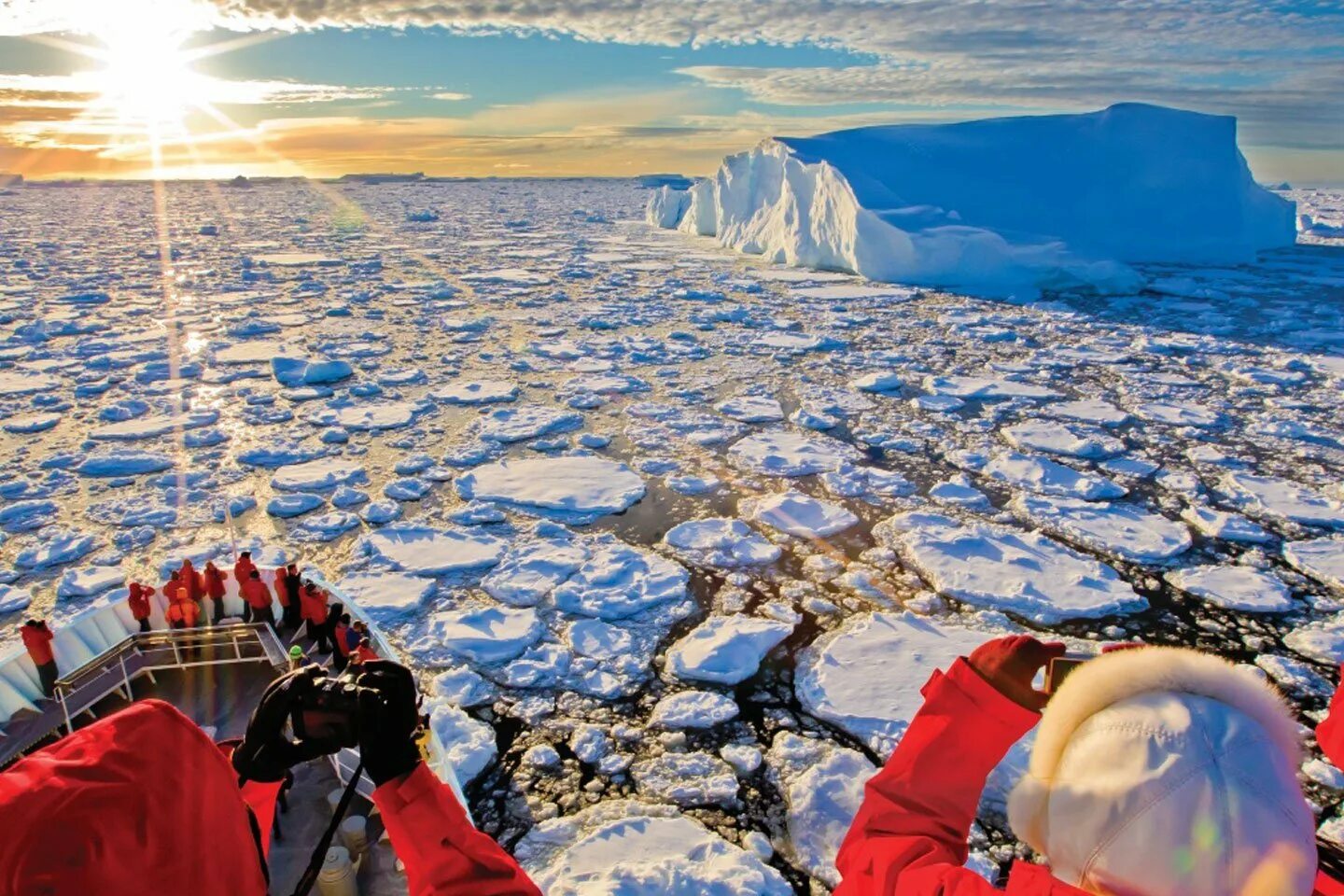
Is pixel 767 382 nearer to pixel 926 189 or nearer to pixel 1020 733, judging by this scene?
pixel 1020 733

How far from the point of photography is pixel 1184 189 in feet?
71.5

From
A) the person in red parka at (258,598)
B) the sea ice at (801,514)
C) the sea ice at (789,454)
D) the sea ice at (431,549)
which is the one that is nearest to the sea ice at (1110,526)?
the sea ice at (801,514)

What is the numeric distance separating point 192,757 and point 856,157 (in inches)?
920

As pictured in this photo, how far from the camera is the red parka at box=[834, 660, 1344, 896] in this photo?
4.04 ft

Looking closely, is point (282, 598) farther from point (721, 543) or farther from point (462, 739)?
point (721, 543)

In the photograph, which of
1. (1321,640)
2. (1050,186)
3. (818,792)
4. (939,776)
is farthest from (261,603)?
(1050,186)

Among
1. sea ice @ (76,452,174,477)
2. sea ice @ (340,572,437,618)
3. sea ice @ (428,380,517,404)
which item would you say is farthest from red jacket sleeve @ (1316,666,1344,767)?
sea ice @ (428,380,517,404)

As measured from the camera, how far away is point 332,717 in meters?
1.27

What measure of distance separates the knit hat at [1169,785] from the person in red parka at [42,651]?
13.9 feet

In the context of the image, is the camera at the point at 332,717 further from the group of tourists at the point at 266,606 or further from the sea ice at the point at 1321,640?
the sea ice at the point at 1321,640

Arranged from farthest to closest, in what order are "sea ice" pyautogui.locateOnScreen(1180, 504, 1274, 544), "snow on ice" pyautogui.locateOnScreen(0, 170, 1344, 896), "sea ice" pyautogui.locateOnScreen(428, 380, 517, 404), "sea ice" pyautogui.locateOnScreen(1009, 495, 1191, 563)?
"sea ice" pyautogui.locateOnScreen(428, 380, 517, 404) < "sea ice" pyautogui.locateOnScreen(1180, 504, 1274, 544) < "sea ice" pyautogui.locateOnScreen(1009, 495, 1191, 563) < "snow on ice" pyautogui.locateOnScreen(0, 170, 1344, 896)

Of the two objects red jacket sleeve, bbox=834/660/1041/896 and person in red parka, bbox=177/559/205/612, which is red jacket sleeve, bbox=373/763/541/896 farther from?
A: person in red parka, bbox=177/559/205/612

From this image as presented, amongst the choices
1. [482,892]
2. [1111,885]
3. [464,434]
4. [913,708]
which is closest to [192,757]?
[482,892]

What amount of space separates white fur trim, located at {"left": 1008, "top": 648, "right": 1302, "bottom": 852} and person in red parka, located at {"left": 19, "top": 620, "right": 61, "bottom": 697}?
13.8ft
